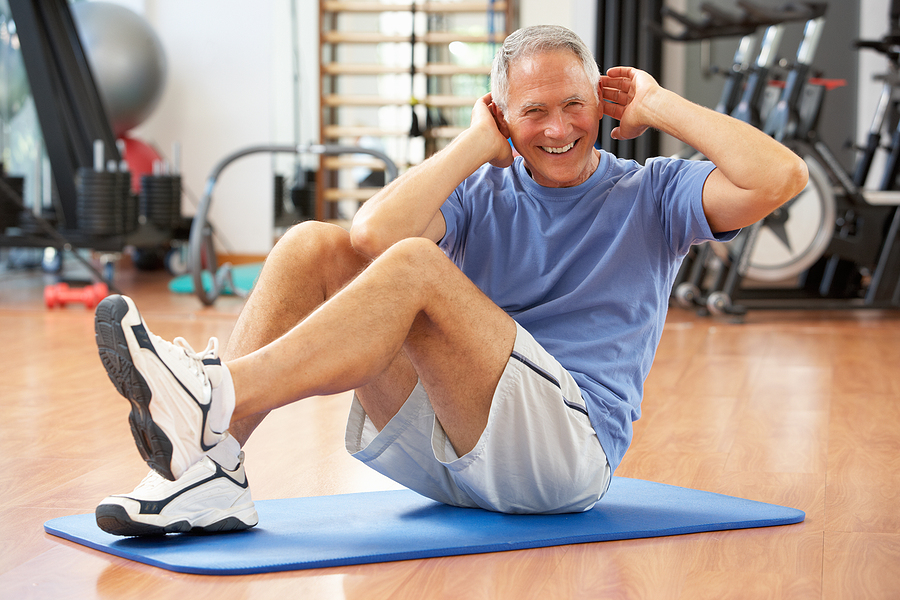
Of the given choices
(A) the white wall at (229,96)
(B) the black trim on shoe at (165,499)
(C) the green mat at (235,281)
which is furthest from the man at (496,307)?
(A) the white wall at (229,96)

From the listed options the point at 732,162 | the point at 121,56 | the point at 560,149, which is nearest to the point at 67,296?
the point at 121,56

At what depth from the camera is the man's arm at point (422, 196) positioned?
1.43 metres

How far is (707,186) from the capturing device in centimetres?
144

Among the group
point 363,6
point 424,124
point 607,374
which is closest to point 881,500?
point 607,374

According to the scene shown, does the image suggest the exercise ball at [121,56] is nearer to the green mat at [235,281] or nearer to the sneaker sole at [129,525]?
the green mat at [235,281]

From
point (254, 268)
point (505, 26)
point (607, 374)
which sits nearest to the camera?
point (607, 374)

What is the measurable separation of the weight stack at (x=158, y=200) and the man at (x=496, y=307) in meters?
4.01

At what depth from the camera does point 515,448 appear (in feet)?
4.43

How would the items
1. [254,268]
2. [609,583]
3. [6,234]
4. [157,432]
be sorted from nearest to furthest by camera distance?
[157,432]
[609,583]
[6,234]
[254,268]

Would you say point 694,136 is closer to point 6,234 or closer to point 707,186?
point 707,186

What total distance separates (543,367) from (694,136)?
0.46 metres

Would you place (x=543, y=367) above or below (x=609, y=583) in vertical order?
above

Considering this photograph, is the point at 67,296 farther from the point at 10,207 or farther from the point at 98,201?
the point at 10,207

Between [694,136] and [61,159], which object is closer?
[694,136]
